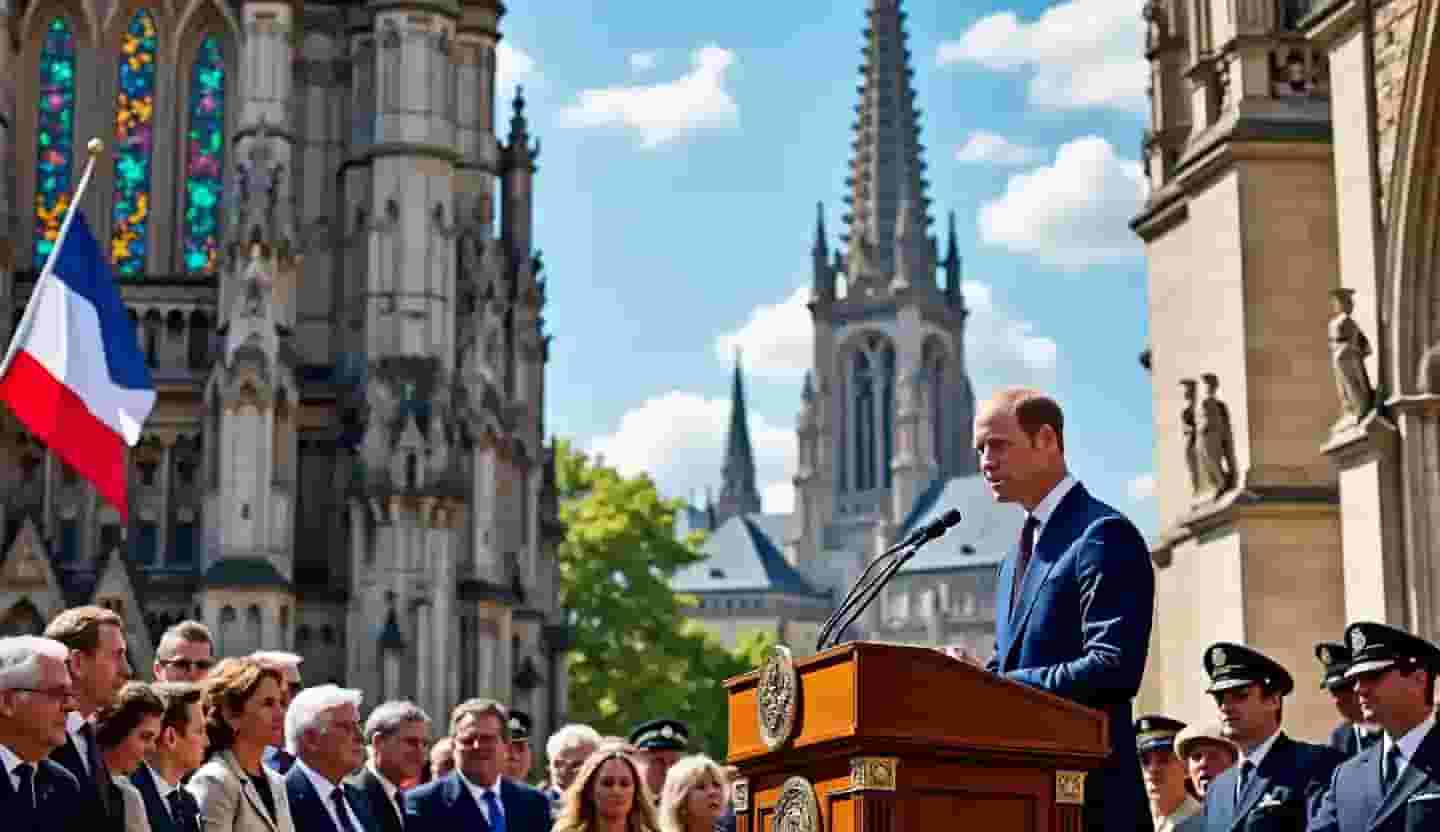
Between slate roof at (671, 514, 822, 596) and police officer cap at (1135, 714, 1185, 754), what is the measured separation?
145 metres

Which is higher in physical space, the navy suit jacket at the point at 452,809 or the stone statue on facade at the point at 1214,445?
the stone statue on facade at the point at 1214,445

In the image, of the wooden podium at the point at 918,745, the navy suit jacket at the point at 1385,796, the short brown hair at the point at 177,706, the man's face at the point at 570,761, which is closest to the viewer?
the wooden podium at the point at 918,745

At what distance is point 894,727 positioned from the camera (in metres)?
5.60

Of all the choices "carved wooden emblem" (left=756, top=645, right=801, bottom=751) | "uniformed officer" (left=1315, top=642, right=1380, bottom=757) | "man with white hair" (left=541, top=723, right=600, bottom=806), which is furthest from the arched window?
"carved wooden emblem" (left=756, top=645, right=801, bottom=751)

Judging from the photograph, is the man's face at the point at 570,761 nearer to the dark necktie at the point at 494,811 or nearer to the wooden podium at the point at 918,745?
the dark necktie at the point at 494,811

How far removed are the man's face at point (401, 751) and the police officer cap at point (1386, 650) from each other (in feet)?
14.1

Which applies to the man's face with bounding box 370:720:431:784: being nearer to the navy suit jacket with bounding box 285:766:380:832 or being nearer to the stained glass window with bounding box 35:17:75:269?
the navy suit jacket with bounding box 285:766:380:832

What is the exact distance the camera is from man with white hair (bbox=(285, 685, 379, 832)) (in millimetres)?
9203

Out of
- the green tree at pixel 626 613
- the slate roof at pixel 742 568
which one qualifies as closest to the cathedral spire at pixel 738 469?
the slate roof at pixel 742 568

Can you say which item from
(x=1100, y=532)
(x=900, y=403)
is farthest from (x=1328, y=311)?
(x=900, y=403)

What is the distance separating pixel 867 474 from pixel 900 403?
21.5ft

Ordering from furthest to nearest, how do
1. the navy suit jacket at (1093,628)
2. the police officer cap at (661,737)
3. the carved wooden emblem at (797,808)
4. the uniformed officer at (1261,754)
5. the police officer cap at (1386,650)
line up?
the police officer cap at (661,737) < the uniformed officer at (1261,754) < the police officer cap at (1386,650) < the navy suit jacket at (1093,628) < the carved wooden emblem at (797,808)

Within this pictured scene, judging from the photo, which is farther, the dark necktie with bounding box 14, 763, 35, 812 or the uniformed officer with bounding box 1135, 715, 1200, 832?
the uniformed officer with bounding box 1135, 715, 1200, 832

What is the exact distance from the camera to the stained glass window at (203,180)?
137ft
